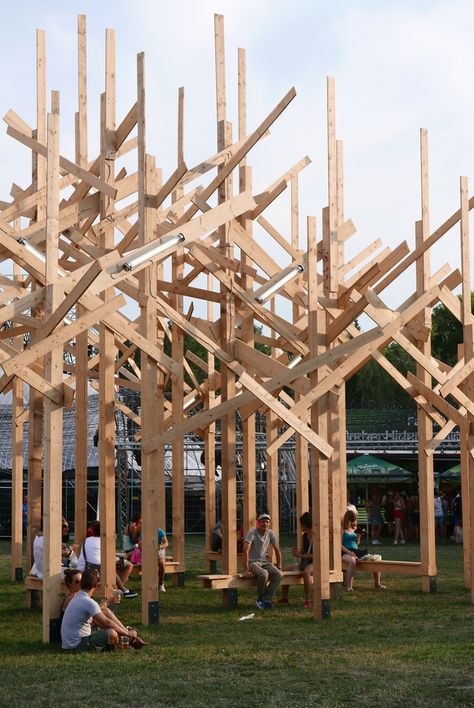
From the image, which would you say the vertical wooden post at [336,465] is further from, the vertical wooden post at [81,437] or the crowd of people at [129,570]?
the vertical wooden post at [81,437]

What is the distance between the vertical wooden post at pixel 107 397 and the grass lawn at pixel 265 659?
761 mm

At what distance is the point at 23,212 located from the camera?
1392cm

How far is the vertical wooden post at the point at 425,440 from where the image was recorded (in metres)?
15.3

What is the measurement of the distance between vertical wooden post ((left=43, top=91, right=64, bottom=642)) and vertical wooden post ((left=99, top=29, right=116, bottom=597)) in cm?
203

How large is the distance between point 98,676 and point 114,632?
120cm

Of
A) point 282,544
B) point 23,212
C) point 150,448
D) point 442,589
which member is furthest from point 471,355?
point 282,544

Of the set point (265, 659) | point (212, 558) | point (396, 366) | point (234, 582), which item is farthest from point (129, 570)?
point (396, 366)

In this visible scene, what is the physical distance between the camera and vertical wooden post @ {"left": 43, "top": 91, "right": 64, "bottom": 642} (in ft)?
35.4

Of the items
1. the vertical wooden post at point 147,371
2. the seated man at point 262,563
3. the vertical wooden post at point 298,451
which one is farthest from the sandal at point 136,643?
the vertical wooden post at point 298,451

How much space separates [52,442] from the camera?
1086 cm

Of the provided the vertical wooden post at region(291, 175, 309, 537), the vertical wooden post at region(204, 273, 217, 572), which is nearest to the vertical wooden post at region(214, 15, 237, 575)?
the vertical wooden post at region(291, 175, 309, 537)

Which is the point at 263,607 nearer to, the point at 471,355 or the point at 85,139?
the point at 471,355

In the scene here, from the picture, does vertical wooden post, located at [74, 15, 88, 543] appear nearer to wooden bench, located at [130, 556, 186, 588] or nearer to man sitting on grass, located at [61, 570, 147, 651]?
wooden bench, located at [130, 556, 186, 588]

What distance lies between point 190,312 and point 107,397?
3628 mm
